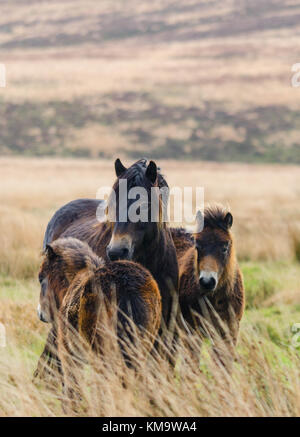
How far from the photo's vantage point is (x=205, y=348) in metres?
4.64

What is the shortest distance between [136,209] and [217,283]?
41.4 inches

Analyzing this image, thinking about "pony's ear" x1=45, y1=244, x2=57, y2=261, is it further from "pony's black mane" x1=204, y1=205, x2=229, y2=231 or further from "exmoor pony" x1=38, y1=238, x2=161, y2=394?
"pony's black mane" x1=204, y1=205, x2=229, y2=231

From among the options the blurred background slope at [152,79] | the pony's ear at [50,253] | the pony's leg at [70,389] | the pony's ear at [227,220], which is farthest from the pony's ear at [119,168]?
the blurred background slope at [152,79]

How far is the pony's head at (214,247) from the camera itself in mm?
5359

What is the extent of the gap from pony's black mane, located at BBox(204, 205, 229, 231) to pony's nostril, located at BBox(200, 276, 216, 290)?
604 mm

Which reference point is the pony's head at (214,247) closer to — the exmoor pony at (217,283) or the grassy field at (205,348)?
the exmoor pony at (217,283)

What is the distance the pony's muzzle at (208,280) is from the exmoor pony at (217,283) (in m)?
0.11

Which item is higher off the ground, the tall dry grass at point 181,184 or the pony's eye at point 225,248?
the tall dry grass at point 181,184

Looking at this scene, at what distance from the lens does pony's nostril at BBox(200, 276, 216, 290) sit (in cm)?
525

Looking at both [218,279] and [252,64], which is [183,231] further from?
[252,64]

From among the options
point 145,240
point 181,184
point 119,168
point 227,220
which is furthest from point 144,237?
point 181,184

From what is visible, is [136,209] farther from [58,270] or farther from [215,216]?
[215,216]

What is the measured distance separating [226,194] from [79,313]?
2024 centimetres
